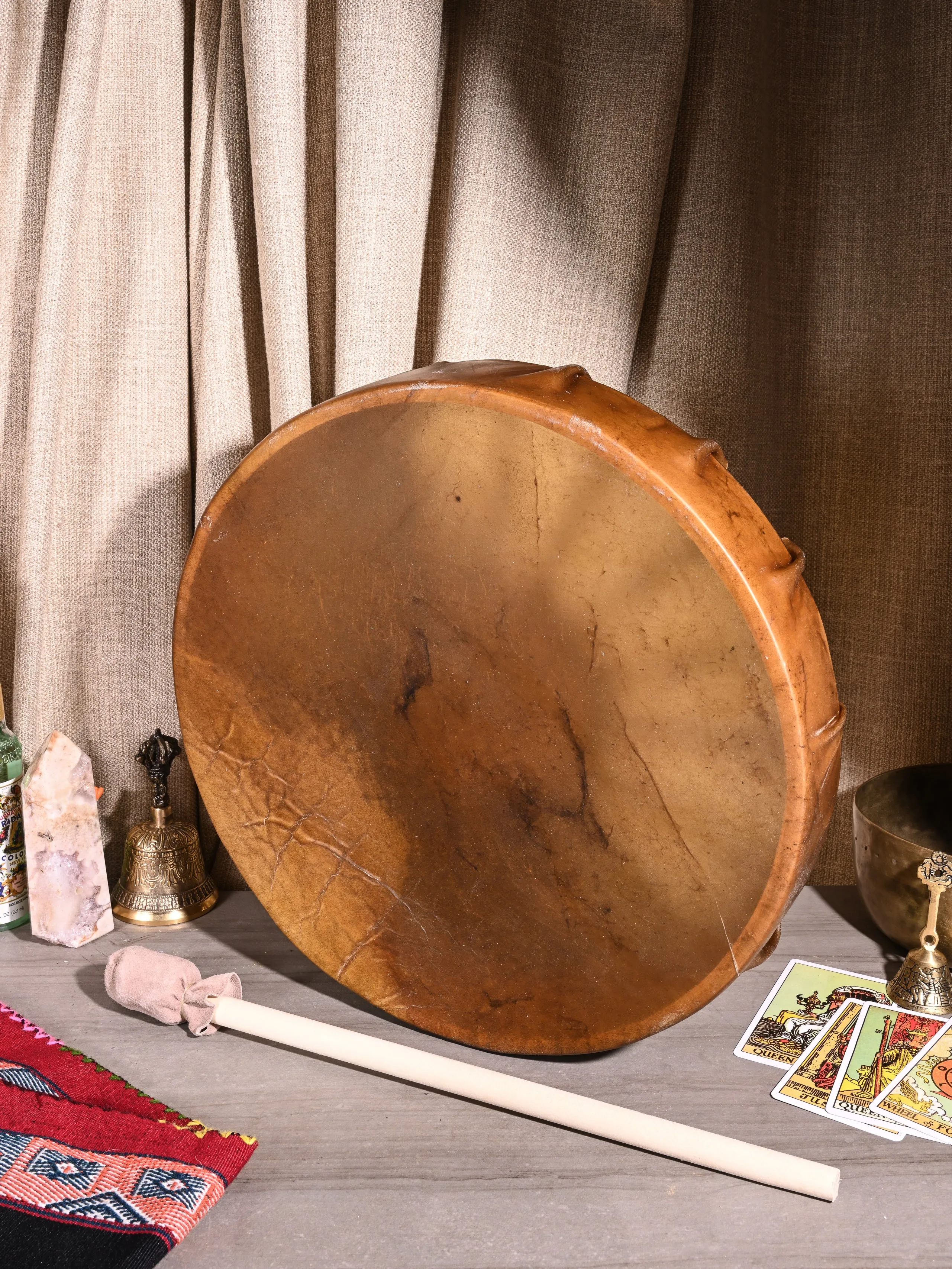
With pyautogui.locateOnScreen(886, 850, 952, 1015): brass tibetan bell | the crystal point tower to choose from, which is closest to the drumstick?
the crystal point tower

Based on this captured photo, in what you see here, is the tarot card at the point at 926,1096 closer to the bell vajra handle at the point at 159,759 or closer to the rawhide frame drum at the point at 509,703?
the rawhide frame drum at the point at 509,703

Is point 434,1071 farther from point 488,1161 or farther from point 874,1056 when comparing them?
point 874,1056

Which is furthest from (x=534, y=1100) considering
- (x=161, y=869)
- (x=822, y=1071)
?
(x=161, y=869)

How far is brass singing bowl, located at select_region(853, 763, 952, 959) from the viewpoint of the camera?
1048 millimetres

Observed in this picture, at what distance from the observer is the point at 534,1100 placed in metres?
0.87

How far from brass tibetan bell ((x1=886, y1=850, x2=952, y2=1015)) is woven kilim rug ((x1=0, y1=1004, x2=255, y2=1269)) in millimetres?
620

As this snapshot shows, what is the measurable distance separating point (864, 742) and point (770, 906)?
0.61 m

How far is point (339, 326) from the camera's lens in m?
1.16

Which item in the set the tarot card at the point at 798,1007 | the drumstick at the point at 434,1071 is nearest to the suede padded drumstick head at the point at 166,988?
the drumstick at the point at 434,1071

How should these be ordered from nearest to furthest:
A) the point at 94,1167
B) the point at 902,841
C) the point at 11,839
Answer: the point at 94,1167, the point at 902,841, the point at 11,839

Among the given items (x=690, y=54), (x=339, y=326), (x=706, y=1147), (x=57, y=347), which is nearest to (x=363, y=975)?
(x=706, y=1147)

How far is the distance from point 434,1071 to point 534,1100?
89 millimetres

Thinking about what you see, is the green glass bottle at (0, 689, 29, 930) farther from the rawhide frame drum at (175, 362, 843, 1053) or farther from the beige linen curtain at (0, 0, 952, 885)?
the rawhide frame drum at (175, 362, 843, 1053)

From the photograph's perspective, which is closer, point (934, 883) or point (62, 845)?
point (934, 883)
